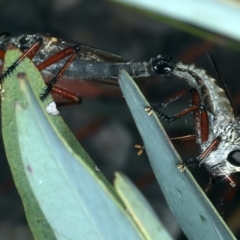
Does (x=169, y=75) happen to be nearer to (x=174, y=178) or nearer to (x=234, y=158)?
(x=234, y=158)

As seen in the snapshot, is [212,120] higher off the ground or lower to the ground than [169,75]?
lower

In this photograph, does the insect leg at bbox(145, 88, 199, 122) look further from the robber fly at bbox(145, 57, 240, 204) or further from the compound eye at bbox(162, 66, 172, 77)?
the compound eye at bbox(162, 66, 172, 77)

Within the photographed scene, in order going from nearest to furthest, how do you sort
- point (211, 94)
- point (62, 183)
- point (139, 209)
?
point (139, 209) < point (62, 183) < point (211, 94)

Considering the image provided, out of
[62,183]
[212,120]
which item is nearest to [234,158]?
[212,120]

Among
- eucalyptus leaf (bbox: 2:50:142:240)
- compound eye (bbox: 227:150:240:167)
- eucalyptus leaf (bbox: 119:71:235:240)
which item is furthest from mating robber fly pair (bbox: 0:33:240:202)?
eucalyptus leaf (bbox: 2:50:142:240)

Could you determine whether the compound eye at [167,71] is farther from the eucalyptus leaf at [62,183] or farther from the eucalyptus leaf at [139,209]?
the eucalyptus leaf at [139,209]

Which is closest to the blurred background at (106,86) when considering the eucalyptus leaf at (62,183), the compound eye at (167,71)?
the compound eye at (167,71)
